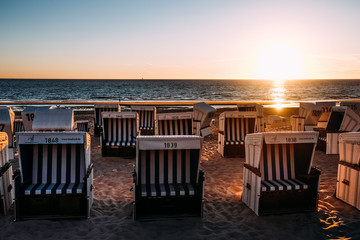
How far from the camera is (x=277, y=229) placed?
5035 millimetres

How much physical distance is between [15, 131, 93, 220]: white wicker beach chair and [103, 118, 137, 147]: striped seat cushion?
433 centimetres

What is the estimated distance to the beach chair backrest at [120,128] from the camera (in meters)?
10.0

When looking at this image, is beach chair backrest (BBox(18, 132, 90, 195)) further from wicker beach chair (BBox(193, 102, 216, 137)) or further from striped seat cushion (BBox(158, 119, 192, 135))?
wicker beach chair (BBox(193, 102, 216, 137))

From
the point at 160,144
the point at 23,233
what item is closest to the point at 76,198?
the point at 23,233

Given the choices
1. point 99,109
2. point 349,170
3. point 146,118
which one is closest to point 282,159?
point 349,170

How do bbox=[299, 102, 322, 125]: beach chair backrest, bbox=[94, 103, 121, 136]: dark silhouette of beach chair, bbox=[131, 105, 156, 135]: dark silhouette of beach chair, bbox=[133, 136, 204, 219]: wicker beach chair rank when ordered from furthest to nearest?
bbox=[94, 103, 121, 136]: dark silhouette of beach chair < bbox=[131, 105, 156, 135]: dark silhouette of beach chair < bbox=[299, 102, 322, 125]: beach chair backrest < bbox=[133, 136, 204, 219]: wicker beach chair

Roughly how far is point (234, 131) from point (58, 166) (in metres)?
6.50

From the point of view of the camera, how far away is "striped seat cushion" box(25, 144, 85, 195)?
551 cm

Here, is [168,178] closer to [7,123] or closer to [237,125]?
[237,125]

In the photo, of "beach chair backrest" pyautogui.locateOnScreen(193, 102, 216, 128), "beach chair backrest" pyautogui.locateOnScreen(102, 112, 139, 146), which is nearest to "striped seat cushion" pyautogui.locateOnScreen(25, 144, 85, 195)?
"beach chair backrest" pyautogui.locateOnScreen(102, 112, 139, 146)

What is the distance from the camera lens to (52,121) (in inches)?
318

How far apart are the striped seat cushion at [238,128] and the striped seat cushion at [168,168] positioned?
4.78 m

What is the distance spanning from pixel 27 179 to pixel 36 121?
10.0ft

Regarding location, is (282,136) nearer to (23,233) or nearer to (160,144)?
(160,144)
